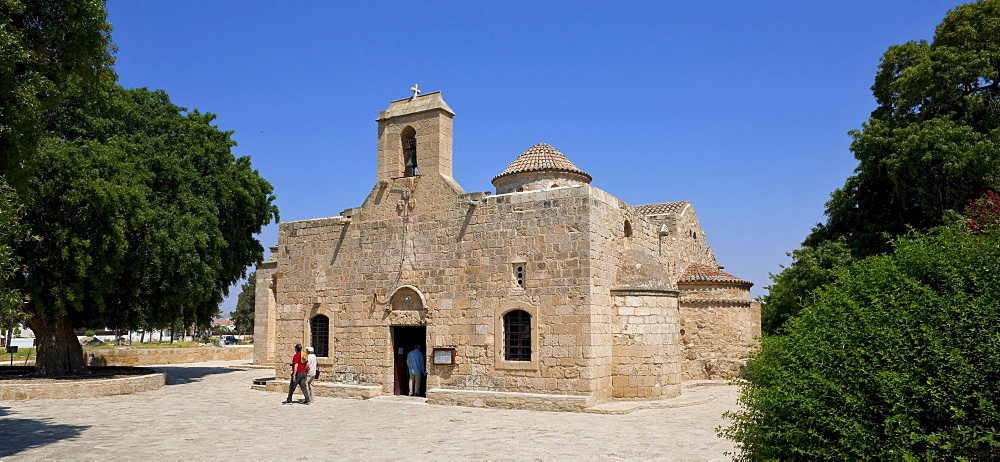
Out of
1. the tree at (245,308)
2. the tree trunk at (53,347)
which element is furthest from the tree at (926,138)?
the tree at (245,308)

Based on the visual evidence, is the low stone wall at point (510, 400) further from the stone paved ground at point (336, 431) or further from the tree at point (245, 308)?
the tree at point (245, 308)

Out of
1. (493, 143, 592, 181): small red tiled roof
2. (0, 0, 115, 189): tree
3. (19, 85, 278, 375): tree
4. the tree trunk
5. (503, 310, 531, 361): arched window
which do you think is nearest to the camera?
(0, 0, 115, 189): tree

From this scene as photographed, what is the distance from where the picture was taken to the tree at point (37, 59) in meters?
8.52

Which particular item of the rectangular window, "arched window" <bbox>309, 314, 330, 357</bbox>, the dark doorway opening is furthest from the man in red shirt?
the rectangular window

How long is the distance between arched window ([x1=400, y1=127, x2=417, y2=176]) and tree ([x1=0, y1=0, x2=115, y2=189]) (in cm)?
715

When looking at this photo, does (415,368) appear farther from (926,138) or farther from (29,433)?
(926,138)

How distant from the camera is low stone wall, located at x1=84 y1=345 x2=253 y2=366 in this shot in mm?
25502

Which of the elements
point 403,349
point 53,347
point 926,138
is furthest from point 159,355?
point 926,138

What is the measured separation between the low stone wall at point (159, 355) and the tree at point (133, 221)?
7505mm

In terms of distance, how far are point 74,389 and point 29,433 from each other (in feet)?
18.0

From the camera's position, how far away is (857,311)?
6.37 meters

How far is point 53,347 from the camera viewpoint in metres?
18.1

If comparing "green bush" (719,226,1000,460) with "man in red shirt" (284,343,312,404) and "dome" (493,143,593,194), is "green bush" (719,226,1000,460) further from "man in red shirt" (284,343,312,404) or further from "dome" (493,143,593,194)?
"dome" (493,143,593,194)

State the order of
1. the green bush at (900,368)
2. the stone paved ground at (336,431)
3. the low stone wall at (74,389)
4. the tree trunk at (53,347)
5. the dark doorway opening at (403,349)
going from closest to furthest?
the green bush at (900,368) < the stone paved ground at (336,431) < the low stone wall at (74,389) < the dark doorway opening at (403,349) < the tree trunk at (53,347)
